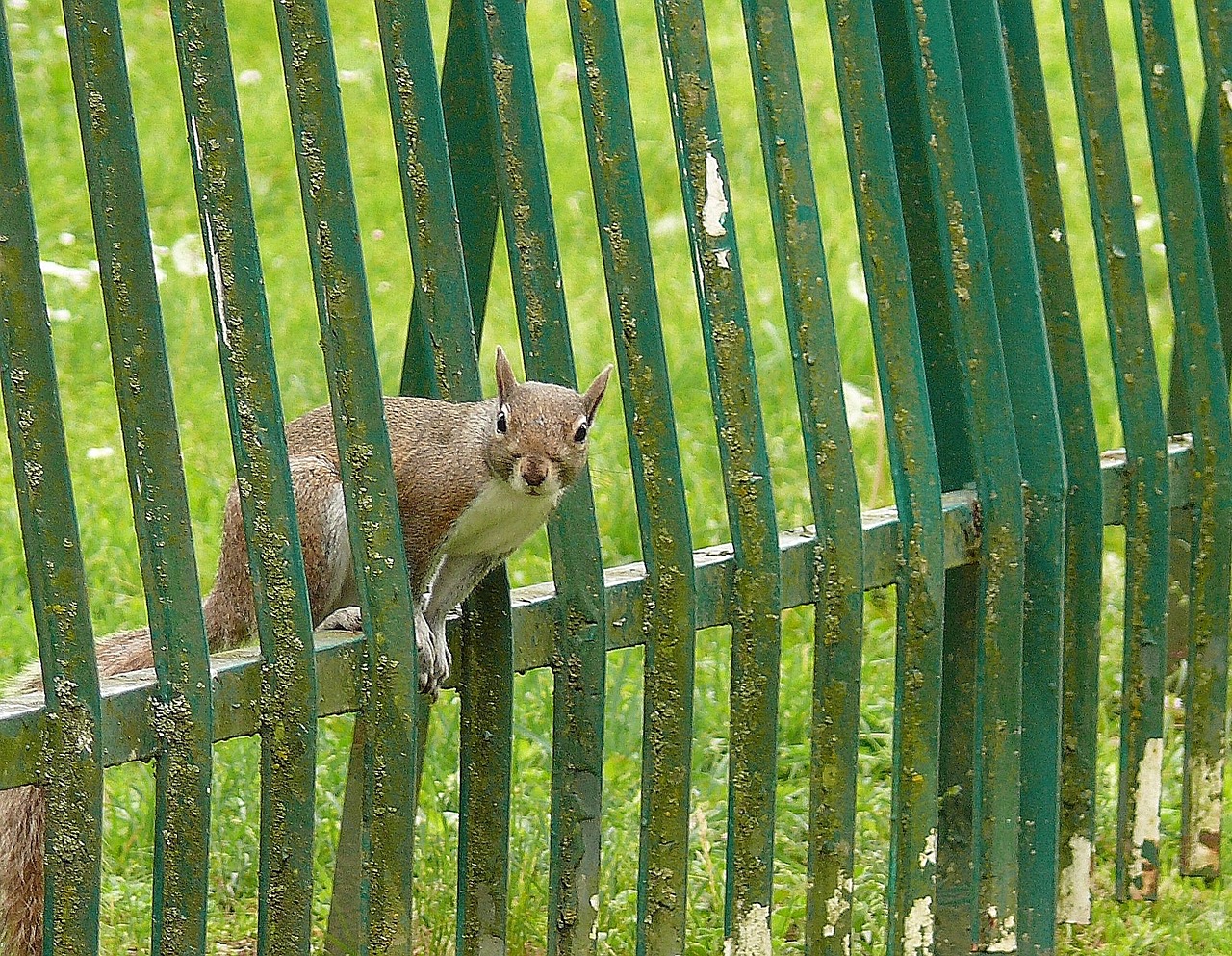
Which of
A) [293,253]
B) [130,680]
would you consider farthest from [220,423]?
[130,680]

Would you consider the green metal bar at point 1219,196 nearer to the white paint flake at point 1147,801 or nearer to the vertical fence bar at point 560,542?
the white paint flake at point 1147,801

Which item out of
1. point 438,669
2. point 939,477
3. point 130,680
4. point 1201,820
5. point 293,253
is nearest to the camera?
point 130,680

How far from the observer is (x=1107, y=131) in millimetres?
3408

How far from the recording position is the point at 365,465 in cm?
233

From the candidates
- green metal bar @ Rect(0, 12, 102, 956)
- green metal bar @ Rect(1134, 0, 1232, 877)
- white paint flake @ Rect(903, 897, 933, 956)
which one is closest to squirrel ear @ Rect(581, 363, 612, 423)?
green metal bar @ Rect(0, 12, 102, 956)

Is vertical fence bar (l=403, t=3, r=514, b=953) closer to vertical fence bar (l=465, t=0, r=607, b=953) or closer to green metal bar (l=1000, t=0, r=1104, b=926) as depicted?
vertical fence bar (l=465, t=0, r=607, b=953)

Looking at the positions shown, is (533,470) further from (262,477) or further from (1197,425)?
(1197,425)

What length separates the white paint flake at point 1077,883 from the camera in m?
3.39

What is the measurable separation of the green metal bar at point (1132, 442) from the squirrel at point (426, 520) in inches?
51.1

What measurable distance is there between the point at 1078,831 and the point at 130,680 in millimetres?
1941

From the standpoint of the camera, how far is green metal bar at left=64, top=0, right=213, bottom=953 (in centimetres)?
206

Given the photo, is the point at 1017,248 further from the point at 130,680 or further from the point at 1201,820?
the point at 130,680

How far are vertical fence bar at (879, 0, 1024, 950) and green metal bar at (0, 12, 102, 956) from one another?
5.12 feet

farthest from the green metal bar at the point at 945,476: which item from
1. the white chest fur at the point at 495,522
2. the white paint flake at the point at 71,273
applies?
the white paint flake at the point at 71,273
